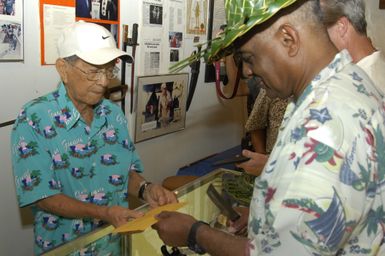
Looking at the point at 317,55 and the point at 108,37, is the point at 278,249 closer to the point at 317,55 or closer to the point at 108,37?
the point at 317,55

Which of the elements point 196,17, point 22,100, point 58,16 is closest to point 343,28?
point 58,16

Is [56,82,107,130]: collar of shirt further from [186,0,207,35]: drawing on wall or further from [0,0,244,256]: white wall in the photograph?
[186,0,207,35]: drawing on wall

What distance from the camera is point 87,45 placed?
5.29 ft

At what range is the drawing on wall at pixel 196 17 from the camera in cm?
317

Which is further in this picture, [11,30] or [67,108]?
[11,30]

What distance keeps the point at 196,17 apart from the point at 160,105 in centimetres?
79

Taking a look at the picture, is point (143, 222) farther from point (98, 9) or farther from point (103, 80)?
point (98, 9)

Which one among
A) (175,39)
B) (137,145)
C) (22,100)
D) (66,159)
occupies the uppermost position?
(175,39)

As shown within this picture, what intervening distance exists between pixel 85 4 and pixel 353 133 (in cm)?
187

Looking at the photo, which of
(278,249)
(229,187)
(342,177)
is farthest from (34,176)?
(342,177)

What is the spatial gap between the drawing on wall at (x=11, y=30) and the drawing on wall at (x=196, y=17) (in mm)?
Result: 1476

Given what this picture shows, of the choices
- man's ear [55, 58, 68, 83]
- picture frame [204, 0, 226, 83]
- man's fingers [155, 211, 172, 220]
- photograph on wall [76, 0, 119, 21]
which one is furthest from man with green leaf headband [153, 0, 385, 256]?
picture frame [204, 0, 226, 83]

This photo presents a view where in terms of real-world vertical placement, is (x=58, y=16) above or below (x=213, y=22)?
below

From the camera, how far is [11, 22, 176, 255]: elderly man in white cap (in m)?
1.51
